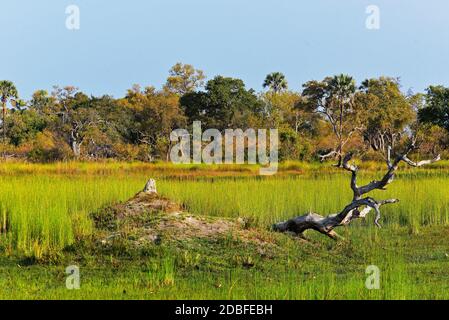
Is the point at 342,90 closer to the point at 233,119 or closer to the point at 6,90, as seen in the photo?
the point at 233,119

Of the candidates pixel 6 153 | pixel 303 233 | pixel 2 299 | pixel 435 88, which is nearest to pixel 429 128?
pixel 435 88

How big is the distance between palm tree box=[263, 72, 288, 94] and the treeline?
2556mm

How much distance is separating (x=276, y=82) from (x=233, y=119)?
14.9 metres

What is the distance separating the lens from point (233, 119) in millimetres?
42312

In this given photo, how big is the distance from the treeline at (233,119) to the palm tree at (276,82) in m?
2.56

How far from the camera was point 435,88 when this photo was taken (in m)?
39.0

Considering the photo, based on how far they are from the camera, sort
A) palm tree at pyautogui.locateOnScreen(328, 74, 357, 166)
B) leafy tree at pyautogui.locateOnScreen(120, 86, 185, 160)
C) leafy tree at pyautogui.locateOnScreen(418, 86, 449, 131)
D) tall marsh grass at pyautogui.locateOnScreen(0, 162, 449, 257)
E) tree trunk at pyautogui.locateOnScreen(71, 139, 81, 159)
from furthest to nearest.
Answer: palm tree at pyautogui.locateOnScreen(328, 74, 357, 166) → leafy tree at pyautogui.locateOnScreen(120, 86, 185, 160) → tree trunk at pyautogui.locateOnScreen(71, 139, 81, 159) → leafy tree at pyautogui.locateOnScreen(418, 86, 449, 131) → tall marsh grass at pyautogui.locateOnScreen(0, 162, 449, 257)

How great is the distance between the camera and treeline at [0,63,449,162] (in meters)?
38.6

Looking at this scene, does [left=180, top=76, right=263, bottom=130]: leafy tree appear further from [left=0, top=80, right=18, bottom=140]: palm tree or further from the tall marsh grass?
the tall marsh grass

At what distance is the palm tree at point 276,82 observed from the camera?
55875mm

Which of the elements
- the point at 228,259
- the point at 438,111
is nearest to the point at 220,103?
the point at 438,111

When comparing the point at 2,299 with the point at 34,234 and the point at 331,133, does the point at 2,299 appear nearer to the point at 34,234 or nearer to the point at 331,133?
the point at 34,234

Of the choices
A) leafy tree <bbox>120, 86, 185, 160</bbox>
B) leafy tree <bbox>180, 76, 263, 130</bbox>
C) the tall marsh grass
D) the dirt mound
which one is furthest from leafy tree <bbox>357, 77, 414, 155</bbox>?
the dirt mound

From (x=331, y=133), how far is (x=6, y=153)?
23.5m
